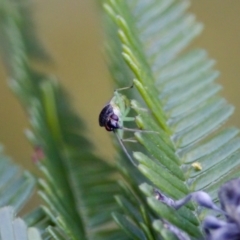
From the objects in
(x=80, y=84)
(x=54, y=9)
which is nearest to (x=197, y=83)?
(x=80, y=84)

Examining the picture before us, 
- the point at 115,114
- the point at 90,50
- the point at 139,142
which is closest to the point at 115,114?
the point at 115,114

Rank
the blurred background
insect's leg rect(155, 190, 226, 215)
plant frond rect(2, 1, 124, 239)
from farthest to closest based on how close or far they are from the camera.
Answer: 1. the blurred background
2. plant frond rect(2, 1, 124, 239)
3. insect's leg rect(155, 190, 226, 215)

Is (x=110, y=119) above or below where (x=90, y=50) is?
below

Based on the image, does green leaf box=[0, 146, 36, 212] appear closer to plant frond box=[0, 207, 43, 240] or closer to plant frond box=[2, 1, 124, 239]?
plant frond box=[2, 1, 124, 239]

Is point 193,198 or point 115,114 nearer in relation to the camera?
point 193,198

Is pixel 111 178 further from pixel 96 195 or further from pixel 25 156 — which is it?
pixel 25 156

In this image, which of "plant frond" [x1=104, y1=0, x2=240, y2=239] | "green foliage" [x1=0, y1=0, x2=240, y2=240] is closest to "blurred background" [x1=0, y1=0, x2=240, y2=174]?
"green foliage" [x1=0, y1=0, x2=240, y2=240]

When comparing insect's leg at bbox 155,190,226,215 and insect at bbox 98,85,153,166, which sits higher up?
insect at bbox 98,85,153,166

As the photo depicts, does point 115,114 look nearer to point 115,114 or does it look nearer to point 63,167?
point 115,114
